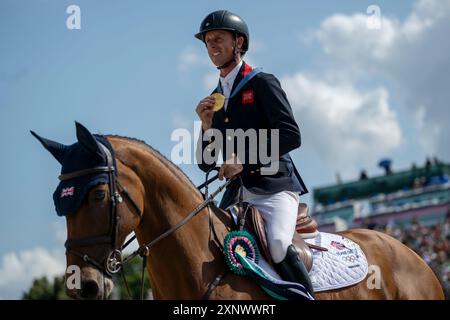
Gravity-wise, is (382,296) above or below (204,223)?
below

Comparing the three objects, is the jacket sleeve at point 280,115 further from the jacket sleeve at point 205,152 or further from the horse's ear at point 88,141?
the horse's ear at point 88,141

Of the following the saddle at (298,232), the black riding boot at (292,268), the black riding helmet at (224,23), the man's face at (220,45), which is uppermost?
the black riding helmet at (224,23)

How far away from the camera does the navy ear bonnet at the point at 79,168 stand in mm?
5695

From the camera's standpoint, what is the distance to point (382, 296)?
295 inches

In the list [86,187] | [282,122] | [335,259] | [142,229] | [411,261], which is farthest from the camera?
[411,261]

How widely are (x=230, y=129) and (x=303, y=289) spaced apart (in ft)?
4.99

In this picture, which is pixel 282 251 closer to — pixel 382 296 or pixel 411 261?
pixel 382 296

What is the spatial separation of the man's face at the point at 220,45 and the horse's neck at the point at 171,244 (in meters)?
1.23

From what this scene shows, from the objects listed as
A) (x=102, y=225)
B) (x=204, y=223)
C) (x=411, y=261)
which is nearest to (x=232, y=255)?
(x=204, y=223)

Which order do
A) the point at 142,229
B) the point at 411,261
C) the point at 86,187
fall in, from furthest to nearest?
the point at 411,261, the point at 142,229, the point at 86,187

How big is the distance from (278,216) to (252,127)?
2.67 ft

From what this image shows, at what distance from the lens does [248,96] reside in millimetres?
6793

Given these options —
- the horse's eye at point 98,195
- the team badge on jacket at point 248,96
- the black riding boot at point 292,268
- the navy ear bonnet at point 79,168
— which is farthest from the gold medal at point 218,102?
the horse's eye at point 98,195

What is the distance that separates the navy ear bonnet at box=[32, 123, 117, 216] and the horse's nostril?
1.76ft
